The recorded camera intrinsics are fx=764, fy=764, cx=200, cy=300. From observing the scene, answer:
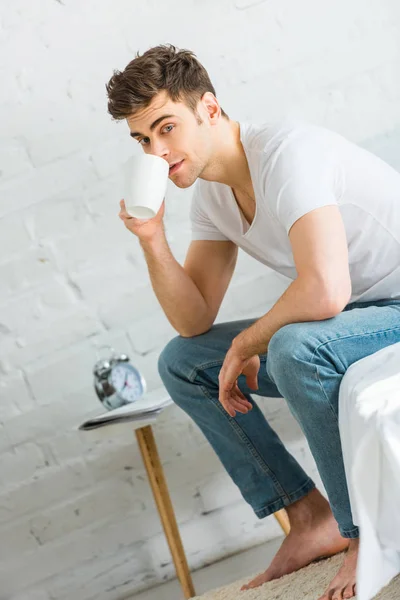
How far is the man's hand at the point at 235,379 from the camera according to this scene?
4.33ft

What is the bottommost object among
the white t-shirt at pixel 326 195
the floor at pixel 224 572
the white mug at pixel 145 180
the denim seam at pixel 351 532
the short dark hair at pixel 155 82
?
the floor at pixel 224 572

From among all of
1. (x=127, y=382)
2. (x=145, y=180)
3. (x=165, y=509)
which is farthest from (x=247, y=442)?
(x=145, y=180)

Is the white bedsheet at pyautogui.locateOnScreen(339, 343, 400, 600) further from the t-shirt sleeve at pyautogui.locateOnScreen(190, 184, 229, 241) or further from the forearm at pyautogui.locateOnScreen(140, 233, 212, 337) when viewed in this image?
the t-shirt sleeve at pyautogui.locateOnScreen(190, 184, 229, 241)

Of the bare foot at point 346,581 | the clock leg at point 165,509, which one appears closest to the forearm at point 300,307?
the bare foot at point 346,581

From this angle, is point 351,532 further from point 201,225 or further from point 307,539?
point 201,225

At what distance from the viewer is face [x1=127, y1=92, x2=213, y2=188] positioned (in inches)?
54.5

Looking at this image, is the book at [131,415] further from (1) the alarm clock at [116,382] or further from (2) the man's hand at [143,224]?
(2) the man's hand at [143,224]

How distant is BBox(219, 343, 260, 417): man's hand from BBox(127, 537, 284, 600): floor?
576 millimetres

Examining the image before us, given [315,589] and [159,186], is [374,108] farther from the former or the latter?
[315,589]

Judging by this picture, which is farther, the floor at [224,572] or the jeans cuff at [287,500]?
the floor at [224,572]

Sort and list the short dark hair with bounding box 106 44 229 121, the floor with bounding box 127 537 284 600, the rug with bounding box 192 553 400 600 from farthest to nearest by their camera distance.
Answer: the floor with bounding box 127 537 284 600 < the short dark hair with bounding box 106 44 229 121 < the rug with bounding box 192 553 400 600

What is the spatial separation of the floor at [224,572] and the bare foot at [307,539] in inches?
15.1

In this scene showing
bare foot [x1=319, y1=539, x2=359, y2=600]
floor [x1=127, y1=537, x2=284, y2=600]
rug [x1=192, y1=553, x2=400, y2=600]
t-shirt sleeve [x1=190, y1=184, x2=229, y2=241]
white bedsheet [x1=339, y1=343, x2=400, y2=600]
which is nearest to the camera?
white bedsheet [x1=339, y1=343, x2=400, y2=600]

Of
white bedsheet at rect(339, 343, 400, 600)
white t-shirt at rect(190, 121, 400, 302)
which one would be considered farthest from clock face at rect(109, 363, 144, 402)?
white bedsheet at rect(339, 343, 400, 600)
